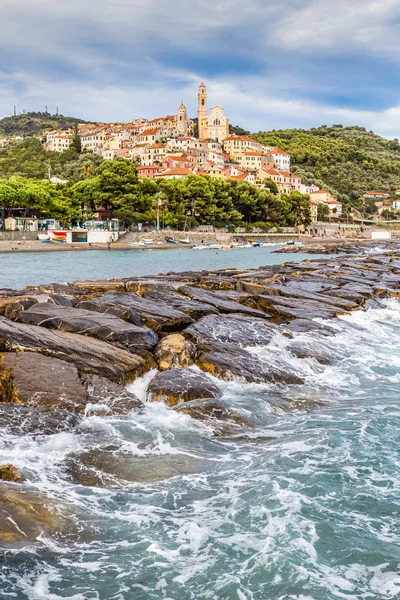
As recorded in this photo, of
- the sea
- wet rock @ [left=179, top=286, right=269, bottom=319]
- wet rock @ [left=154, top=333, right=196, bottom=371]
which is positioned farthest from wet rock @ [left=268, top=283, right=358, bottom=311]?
the sea

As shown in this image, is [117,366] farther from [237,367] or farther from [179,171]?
[179,171]

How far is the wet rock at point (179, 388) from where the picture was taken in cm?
1234

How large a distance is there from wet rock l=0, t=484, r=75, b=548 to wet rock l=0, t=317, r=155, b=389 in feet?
16.9

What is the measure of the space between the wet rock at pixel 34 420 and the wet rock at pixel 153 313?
6716 millimetres

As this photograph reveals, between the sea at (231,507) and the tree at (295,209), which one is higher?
the tree at (295,209)

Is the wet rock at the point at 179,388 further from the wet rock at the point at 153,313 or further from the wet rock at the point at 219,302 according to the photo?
the wet rock at the point at 219,302


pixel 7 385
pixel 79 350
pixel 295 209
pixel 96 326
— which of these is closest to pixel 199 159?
pixel 295 209

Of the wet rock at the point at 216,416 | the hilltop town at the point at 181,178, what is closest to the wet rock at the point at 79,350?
the wet rock at the point at 216,416

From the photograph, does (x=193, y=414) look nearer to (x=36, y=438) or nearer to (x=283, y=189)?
(x=36, y=438)

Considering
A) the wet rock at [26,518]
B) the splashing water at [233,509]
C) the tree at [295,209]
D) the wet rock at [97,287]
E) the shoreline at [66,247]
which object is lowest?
the splashing water at [233,509]

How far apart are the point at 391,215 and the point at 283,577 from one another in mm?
199873

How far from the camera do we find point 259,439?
10680 mm

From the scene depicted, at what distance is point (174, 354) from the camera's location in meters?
14.6

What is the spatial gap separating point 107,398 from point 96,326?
3832mm
